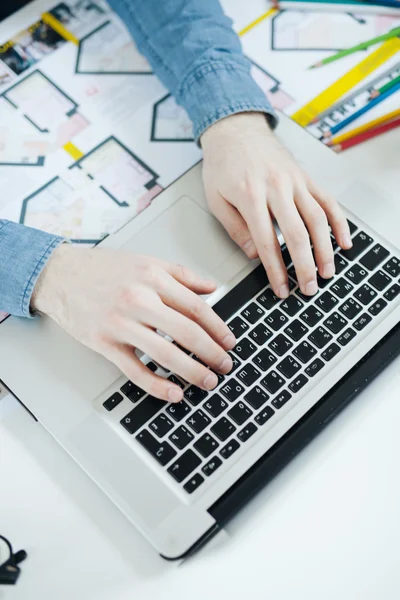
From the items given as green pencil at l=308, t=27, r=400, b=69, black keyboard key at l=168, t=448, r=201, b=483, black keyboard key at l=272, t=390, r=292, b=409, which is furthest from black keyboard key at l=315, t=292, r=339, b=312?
green pencil at l=308, t=27, r=400, b=69

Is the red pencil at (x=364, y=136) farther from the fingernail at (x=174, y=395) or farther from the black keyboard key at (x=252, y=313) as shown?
the fingernail at (x=174, y=395)

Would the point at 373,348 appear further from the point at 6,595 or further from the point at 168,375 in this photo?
the point at 6,595

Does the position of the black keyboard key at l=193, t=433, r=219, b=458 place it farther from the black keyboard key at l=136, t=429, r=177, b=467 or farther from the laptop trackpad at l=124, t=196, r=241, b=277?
the laptop trackpad at l=124, t=196, r=241, b=277

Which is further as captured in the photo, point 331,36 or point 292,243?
Result: point 331,36

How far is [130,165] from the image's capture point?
721 mm

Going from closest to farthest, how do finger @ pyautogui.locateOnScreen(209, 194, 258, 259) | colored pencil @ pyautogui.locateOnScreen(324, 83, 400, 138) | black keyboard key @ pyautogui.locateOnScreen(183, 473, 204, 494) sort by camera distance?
black keyboard key @ pyautogui.locateOnScreen(183, 473, 204, 494)
finger @ pyautogui.locateOnScreen(209, 194, 258, 259)
colored pencil @ pyautogui.locateOnScreen(324, 83, 400, 138)

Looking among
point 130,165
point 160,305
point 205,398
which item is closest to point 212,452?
point 205,398

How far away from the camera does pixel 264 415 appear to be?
540 millimetres

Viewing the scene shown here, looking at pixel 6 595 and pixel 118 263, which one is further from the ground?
pixel 118 263

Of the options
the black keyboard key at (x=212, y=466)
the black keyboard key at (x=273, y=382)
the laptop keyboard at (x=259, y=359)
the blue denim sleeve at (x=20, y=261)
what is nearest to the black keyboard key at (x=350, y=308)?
the laptop keyboard at (x=259, y=359)

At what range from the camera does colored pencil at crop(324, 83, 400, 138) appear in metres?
0.73

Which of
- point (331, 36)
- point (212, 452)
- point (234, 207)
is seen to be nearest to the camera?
point (212, 452)

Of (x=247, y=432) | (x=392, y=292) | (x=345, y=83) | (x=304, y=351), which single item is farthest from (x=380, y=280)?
(x=345, y=83)

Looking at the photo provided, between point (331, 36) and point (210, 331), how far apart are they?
51cm
